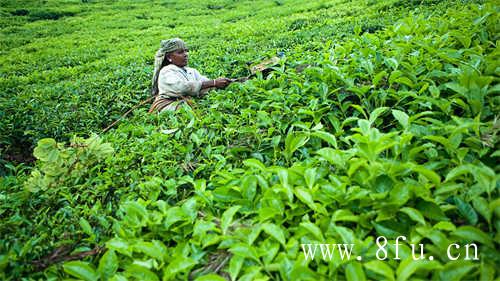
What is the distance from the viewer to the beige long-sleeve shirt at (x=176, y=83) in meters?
3.79

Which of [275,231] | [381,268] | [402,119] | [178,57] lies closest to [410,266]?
[381,268]

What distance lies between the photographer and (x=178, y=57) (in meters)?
4.02

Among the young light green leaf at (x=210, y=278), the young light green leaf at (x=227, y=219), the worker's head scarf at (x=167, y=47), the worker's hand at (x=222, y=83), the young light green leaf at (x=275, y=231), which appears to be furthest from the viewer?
the worker's head scarf at (x=167, y=47)

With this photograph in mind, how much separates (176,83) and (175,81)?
0.09 ft

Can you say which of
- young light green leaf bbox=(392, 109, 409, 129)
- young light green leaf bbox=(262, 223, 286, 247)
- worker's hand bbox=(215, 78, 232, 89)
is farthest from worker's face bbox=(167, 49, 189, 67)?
young light green leaf bbox=(262, 223, 286, 247)

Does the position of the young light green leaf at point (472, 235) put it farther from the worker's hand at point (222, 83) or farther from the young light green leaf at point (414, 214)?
the worker's hand at point (222, 83)

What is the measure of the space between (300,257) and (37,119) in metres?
3.94

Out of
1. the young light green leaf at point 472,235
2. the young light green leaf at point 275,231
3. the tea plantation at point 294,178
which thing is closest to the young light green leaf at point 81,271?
the tea plantation at point 294,178

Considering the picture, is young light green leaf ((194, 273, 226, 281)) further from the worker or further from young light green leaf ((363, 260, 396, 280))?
the worker

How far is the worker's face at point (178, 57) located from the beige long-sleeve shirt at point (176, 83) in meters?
0.10

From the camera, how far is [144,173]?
245 centimetres

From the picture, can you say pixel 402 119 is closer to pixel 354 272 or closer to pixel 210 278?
pixel 354 272

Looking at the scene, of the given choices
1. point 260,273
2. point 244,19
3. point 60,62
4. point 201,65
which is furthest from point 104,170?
point 244,19

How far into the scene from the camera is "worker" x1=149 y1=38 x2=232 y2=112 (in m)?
3.79
